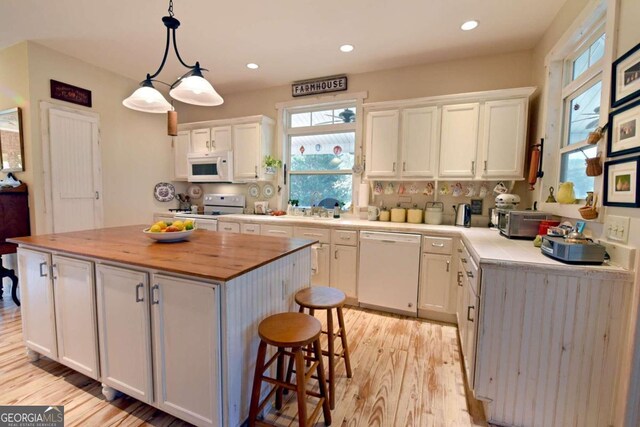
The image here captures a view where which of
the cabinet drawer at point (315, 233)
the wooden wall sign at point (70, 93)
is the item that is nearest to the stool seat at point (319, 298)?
the cabinet drawer at point (315, 233)

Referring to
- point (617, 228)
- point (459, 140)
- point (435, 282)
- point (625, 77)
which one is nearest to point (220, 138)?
point (459, 140)

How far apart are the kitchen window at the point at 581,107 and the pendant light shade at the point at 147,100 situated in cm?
293

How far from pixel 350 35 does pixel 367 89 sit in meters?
0.88

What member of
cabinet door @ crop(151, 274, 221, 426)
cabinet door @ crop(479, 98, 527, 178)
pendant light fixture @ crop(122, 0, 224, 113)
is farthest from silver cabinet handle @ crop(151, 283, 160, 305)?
cabinet door @ crop(479, 98, 527, 178)

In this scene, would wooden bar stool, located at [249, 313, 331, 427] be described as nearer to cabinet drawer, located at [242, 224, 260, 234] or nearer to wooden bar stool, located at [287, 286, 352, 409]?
wooden bar stool, located at [287, 286, 352, 409]

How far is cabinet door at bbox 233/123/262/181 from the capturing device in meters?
3.94

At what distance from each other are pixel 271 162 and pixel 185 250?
95.4 inches

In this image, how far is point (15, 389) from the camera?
175 centimetres

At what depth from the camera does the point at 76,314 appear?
1.72 metres

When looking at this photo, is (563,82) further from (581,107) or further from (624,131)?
(624,131)

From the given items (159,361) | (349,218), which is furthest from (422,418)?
(349,218)

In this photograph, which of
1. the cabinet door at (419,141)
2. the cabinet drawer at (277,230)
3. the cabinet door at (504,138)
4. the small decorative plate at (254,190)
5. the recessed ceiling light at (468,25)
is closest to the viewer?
the recessed ceiling light at (468,25)

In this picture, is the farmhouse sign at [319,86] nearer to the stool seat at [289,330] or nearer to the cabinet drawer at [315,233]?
the cabinet drawer at [315,233]

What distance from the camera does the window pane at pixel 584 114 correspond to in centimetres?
182
